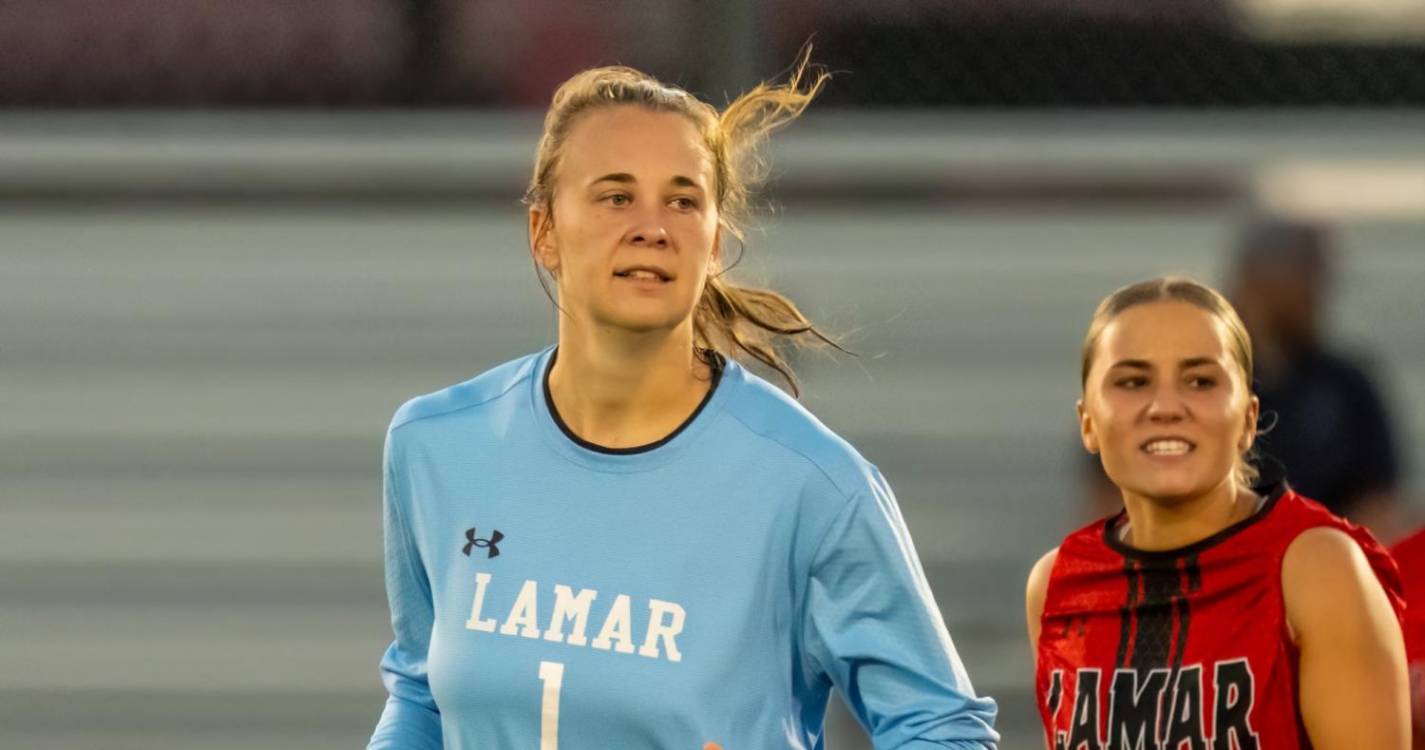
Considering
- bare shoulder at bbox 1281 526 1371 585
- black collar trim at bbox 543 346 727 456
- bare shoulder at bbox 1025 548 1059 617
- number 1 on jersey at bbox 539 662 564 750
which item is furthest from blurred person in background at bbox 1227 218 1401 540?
number 1 on jersey at bbox 539 662 564 750

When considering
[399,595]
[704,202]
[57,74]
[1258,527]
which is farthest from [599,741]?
[57,74]

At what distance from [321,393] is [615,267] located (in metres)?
3.29

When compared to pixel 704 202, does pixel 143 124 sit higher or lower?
higher

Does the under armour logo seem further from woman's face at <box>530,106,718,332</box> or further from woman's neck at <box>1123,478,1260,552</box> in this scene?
woman's neck at <box>1123,478,1260,552</box>

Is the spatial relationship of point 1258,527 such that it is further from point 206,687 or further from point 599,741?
point 206,687

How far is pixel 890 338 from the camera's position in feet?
17.0

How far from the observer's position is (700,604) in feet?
6.52

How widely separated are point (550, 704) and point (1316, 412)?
85.6 inches

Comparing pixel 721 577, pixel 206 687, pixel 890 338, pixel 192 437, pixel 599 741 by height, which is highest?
pixel 890 338

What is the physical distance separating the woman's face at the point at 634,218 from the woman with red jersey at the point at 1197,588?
0.58 meters

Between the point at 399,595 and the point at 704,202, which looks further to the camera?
the point at 399,595

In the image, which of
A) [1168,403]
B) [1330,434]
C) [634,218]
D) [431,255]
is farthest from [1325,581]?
[431,255]

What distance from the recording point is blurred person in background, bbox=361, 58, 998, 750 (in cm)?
198

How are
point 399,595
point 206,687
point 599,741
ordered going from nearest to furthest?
Result: point 599,741 < point 399,595 < point 206,687
